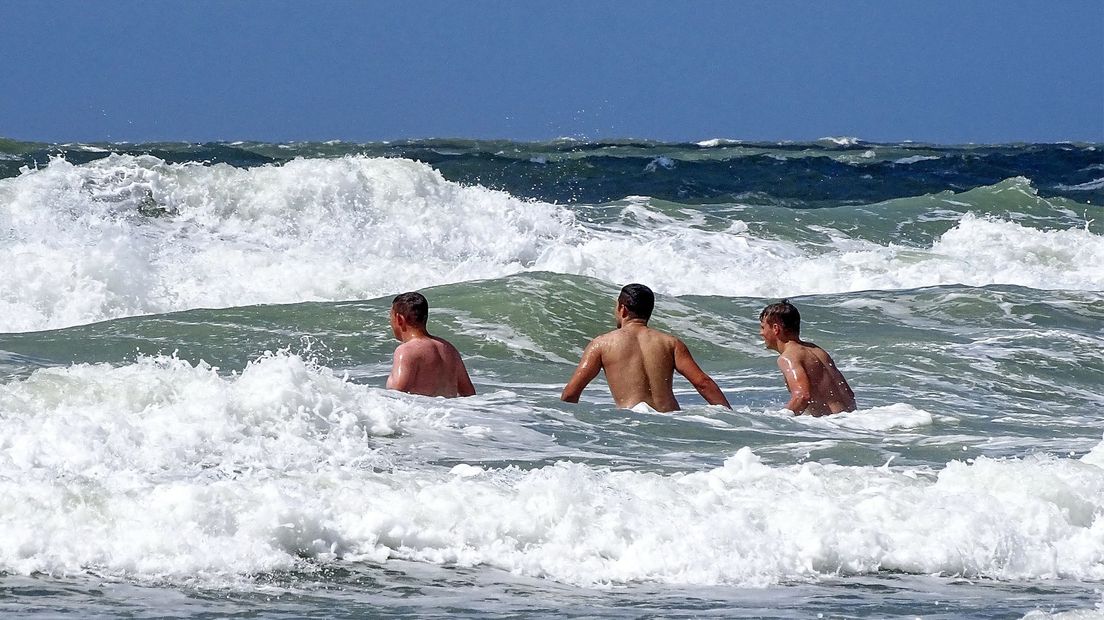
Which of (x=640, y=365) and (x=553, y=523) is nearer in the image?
(x=553, y=523)

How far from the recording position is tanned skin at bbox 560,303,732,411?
29.4 feet

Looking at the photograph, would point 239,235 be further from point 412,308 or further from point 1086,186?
point 1086,186

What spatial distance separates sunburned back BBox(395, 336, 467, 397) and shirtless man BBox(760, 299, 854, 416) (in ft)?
6.10

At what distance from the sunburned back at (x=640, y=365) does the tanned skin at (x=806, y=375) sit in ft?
2.22

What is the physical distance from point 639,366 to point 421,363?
4.14 feet

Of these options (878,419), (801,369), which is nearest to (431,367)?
(801,369)

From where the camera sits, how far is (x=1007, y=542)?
245 inches

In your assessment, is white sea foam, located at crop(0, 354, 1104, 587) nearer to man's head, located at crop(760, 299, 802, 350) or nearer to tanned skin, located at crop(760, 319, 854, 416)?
tanned skin, located at crop(760, 319, 854, 416)

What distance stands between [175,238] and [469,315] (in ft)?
21.1

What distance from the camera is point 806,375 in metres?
9.25

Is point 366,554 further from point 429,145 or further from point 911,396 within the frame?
point 429,145

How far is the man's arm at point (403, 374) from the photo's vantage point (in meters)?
8.88

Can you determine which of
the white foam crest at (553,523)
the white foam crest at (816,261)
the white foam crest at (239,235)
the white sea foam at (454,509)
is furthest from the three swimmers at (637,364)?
the white foam crest at (816,261)

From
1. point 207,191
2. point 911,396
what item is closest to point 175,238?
point 207,191
